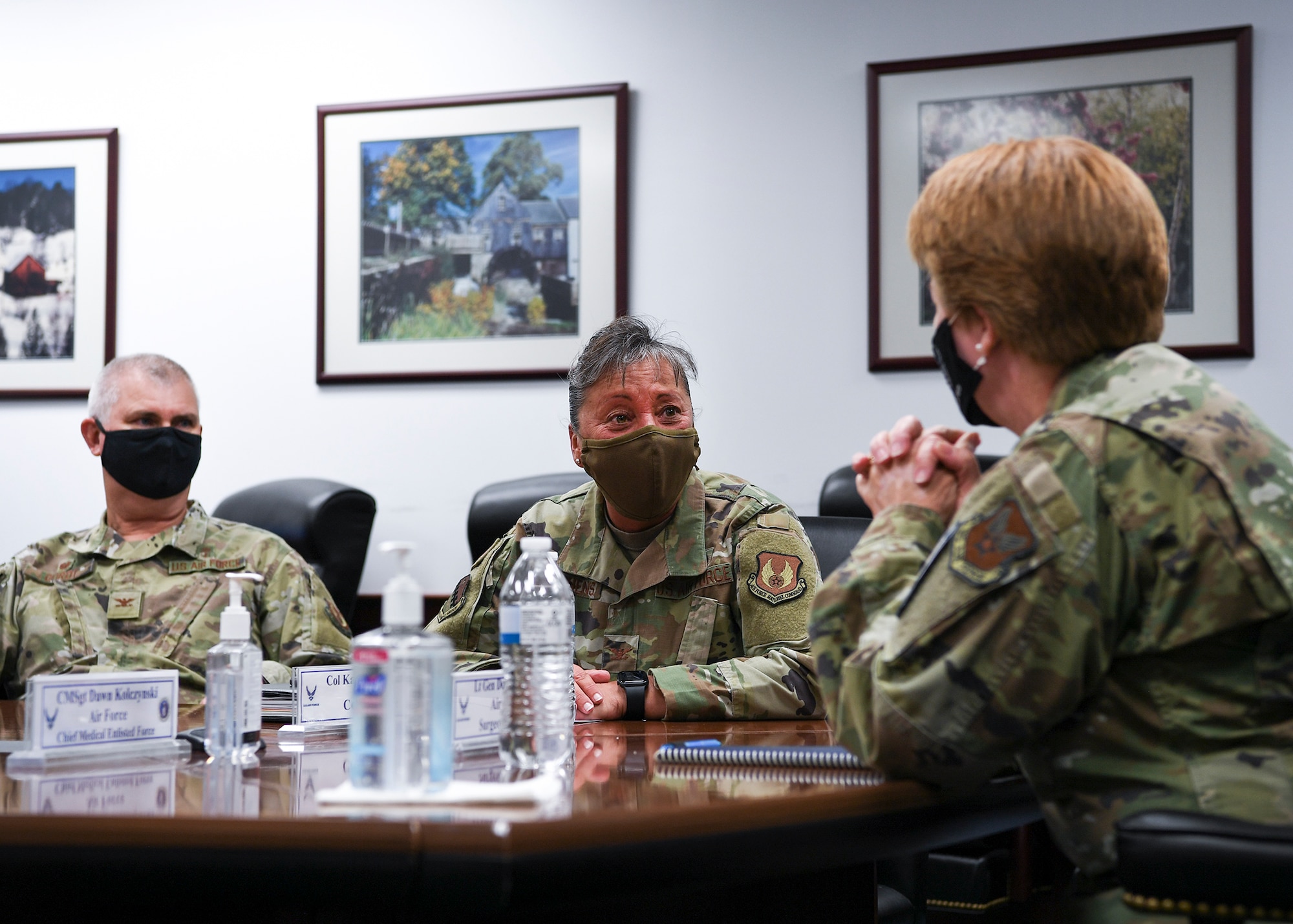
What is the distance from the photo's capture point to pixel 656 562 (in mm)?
2268

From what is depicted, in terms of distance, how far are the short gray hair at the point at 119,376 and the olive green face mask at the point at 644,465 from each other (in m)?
1.23

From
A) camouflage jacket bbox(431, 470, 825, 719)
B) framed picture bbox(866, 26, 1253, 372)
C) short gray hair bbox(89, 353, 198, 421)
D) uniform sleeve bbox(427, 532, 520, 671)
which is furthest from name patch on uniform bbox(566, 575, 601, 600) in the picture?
framed picture bbox(866, 26, 1253, 372)

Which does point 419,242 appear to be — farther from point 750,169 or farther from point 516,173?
point 750,169

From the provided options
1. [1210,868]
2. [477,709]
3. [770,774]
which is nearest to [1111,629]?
[1210,868]

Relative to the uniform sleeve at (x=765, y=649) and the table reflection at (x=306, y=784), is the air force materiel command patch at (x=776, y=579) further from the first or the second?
the table reflection at (x=306, y=784)

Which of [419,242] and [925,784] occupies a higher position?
[419,242]

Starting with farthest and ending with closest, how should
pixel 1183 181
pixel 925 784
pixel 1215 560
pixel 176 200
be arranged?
pixel 176 200 → pixel 1183 181 → pixel 925 784 → pixel 1215 560

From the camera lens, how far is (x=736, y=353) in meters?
3.54

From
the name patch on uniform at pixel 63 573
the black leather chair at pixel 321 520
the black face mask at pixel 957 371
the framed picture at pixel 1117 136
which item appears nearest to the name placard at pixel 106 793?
the black face mask at pixel 957 371

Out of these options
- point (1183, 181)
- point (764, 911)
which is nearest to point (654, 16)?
point (1183, 181)

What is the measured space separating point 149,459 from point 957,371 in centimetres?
205

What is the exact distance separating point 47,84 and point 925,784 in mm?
3875

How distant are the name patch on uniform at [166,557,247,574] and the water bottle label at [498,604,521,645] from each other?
62.9 inches

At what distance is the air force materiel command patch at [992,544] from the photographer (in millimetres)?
1141
